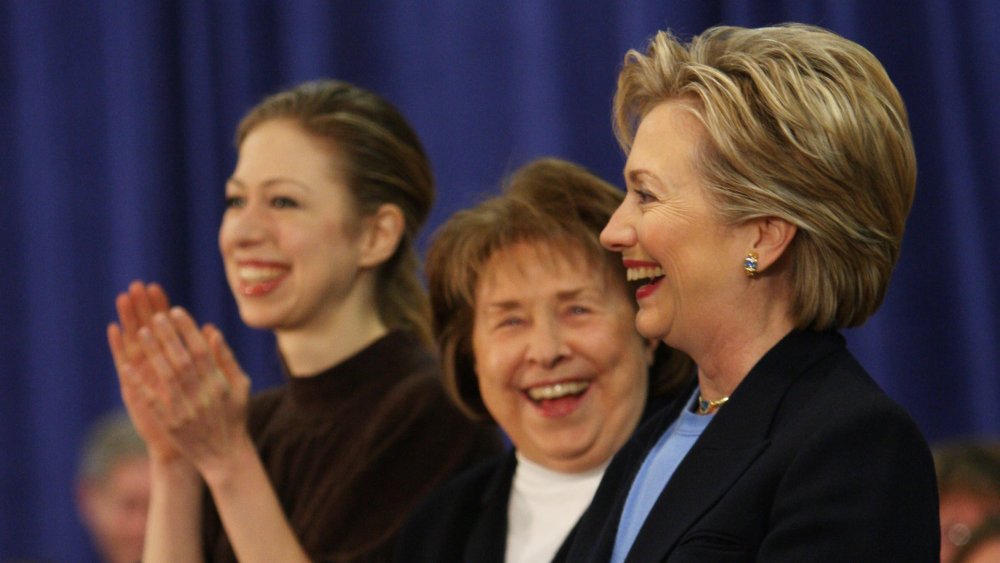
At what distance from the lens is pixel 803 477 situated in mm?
1367

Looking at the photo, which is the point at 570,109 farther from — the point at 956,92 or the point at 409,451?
the point at 409,451

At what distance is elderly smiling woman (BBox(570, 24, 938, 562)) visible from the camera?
1.37 metres

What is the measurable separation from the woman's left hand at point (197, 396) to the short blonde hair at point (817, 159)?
3.42ft

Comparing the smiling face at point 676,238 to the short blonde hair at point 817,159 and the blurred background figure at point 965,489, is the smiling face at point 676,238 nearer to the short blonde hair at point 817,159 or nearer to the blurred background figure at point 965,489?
the short blonde hair at point 817,159

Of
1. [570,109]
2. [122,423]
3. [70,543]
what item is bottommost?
[70,543]

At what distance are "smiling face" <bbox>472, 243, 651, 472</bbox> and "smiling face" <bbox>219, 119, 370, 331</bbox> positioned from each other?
48 cm

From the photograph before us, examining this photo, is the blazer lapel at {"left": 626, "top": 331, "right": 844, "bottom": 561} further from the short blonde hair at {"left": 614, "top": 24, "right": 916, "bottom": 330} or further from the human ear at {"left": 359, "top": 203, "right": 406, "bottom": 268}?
the human ear at {"left": 359, "top": 203, "right": 406, "bottom": 268}

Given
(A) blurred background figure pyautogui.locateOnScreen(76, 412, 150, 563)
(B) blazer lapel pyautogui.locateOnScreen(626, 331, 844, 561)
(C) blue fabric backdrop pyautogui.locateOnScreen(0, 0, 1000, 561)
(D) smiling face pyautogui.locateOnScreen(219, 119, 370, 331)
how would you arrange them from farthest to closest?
(C) blue fabric backdrop pyautogui.locateOnScreen(0, 0, 1000, 561) < (A) blurred background figure pyautogui.locateOnScreen(76, 412, 150, 563) < (D) smiling face pyautogui.locateOnScreen(219, 119, 370, 331) < (B) blazer lapel pyautogui.locateOnScreen(626, 331, 844, 561)

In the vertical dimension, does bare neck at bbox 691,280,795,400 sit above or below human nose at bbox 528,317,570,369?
above

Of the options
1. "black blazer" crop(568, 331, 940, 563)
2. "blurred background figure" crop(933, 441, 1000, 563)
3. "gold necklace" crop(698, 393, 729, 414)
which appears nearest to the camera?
"black blazer" crop(568, 331, 940, 563)

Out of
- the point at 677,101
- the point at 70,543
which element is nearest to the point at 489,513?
the point at 677,101

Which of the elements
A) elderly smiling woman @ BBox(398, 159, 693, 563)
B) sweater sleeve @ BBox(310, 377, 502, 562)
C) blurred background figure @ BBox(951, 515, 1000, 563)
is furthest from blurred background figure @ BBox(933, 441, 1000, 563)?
sweater sleeve @ BBox(310, 377, 502, 562)

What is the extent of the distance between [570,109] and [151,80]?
1215mm

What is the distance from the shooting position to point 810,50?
152 cm
